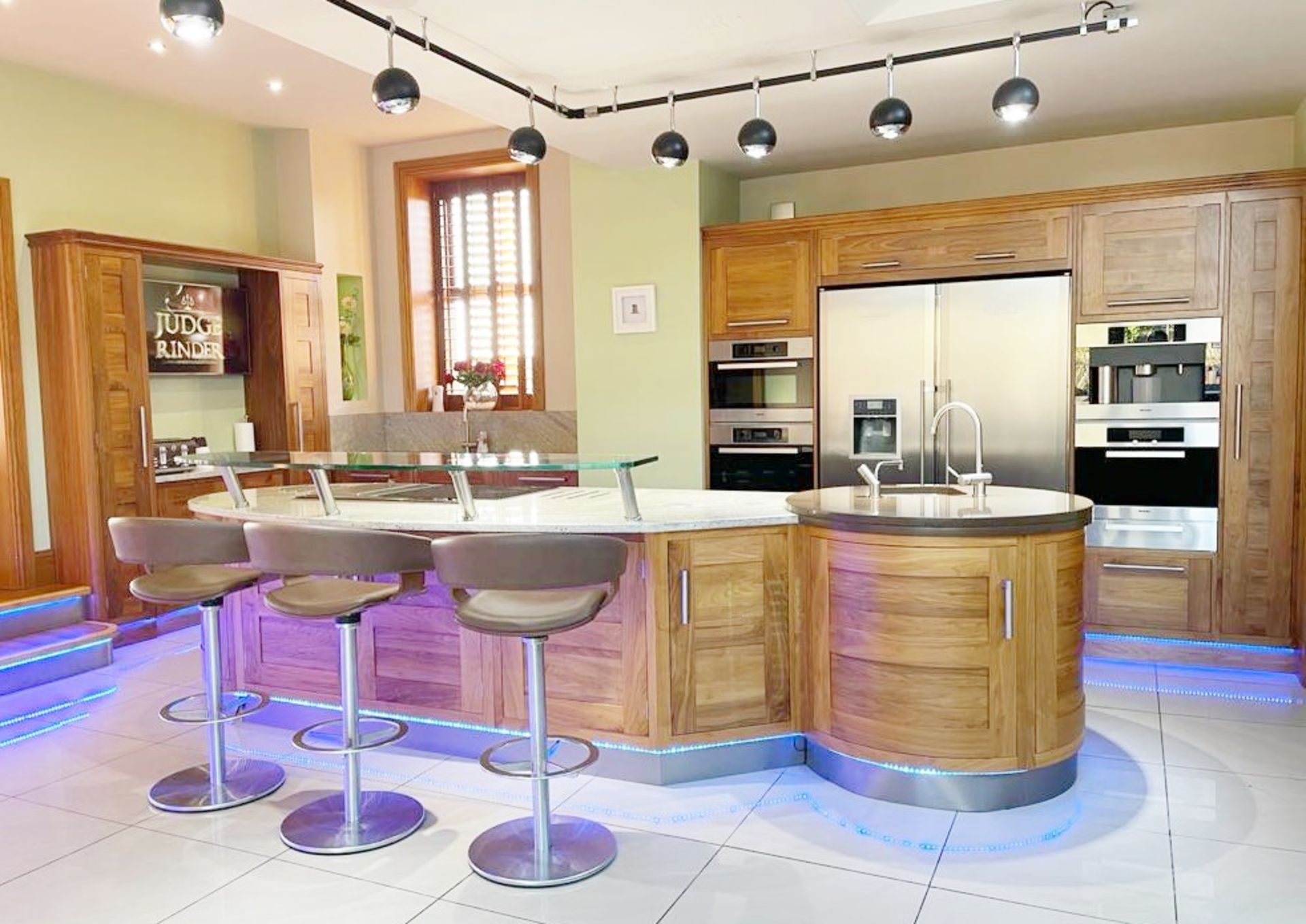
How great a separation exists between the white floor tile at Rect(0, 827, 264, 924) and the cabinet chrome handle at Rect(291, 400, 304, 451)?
3806mm

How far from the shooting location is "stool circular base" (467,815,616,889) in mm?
2764

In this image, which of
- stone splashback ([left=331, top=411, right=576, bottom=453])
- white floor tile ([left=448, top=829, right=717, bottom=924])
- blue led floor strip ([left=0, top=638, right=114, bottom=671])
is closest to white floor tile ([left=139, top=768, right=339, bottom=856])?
white floor tile ([left=448, top=829, right=717, bottom=924])

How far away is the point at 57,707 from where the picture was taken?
4.45 meters

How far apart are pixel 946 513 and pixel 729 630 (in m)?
0.86

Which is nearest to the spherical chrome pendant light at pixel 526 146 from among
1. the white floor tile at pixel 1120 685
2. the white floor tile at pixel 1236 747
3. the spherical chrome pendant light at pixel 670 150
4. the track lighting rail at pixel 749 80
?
the track lighting rail at pixel 749 80

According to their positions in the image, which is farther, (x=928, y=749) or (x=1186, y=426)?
(x=1186, y=426)

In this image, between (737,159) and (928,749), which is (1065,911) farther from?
(737,159)

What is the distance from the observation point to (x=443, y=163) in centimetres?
713

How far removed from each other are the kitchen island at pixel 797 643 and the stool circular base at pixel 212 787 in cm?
48

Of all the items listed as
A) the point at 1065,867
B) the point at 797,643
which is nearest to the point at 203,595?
the point at 797,643

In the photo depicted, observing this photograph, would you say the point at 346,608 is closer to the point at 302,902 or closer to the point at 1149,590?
the point at 302,902

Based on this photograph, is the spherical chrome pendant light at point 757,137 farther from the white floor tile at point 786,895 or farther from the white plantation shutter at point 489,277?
the white plantation shutter at point 489,277

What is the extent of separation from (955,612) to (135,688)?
12.9ft

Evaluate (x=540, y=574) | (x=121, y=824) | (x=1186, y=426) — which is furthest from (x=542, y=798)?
(x=1186, y=426)
